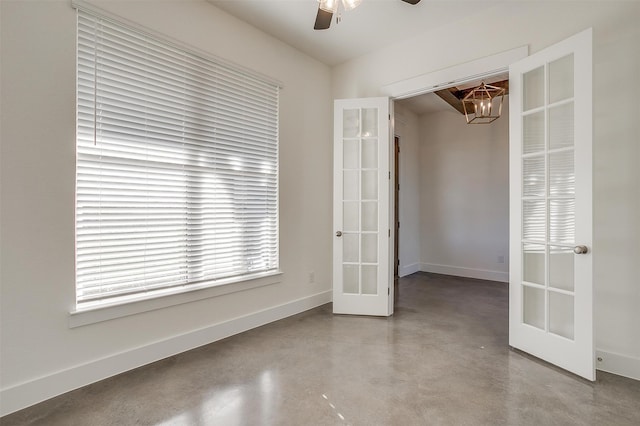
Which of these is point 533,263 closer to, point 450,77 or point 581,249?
point 581,249

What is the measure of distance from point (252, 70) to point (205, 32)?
1.74 ft

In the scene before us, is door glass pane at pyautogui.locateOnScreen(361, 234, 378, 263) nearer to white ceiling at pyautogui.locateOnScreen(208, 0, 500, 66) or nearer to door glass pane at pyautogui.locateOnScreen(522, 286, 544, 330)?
door glass pane at pyautogui.locateOnScreen(522, 286, 544, 330)

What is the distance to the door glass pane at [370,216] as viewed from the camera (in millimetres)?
3559

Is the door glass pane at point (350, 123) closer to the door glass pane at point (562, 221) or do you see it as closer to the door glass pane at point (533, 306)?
the door glass pane at point (562, 221)

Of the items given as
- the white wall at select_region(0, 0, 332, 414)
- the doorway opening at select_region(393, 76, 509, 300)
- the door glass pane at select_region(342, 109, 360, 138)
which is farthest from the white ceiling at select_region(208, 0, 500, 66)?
the doorway opening at select_region(393, 76, 509, 300)

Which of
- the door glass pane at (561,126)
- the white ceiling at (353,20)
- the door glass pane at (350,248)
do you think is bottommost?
the door glass pane at (350,248)

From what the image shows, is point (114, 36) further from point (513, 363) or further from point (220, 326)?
point (513, 363)

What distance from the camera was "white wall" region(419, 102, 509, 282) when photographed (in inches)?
206

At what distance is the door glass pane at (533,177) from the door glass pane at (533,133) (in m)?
0.08

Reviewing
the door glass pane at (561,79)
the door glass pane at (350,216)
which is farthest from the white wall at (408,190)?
the door glass pane at (561,79)

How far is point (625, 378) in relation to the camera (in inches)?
85.4

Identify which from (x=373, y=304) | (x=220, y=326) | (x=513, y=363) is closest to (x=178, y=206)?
(x=220, y=326)

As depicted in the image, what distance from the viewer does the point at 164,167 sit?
251 cm

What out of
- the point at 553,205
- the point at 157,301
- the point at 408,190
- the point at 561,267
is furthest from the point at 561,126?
the point at 408,190
